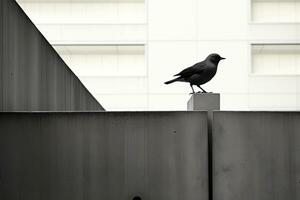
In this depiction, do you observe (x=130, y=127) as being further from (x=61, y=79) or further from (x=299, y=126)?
(x=61, y=79)

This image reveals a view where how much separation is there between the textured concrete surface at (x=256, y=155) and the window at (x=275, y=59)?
42.5ft

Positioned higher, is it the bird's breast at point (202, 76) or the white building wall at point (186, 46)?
the white building wall at point (186, 46)

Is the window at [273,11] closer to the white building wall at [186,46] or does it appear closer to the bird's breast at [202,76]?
the white building wall at [186,46]

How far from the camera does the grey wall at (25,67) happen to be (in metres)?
5.04

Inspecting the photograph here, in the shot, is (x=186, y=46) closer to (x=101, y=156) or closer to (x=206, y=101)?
(x=206, y=101)

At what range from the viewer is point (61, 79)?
7871mm

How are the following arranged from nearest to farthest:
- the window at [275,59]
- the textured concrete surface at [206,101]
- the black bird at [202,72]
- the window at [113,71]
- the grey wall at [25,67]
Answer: the grey wall at [25,67], the textured concrete surface at [206,101], the black bird at [202,72], the window at [113,71], the window at [275,59]

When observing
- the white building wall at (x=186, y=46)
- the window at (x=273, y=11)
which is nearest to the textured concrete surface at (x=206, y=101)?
the white building wall at (x=186, y=46)

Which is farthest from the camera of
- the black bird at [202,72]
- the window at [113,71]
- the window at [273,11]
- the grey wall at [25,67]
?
the window at [273,11]

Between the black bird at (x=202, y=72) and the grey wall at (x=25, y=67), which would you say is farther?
the black bird at (x=202, y=72)

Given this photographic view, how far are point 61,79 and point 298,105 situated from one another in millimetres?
11724

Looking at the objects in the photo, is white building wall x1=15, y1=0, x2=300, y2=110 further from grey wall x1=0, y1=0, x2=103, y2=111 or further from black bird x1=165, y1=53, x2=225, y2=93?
black bird x1=165, y1=53, x2=225, y2=93

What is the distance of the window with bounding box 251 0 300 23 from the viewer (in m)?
17.6

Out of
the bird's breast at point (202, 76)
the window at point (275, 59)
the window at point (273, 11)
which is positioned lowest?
the bird's breast at point (202, 76)
